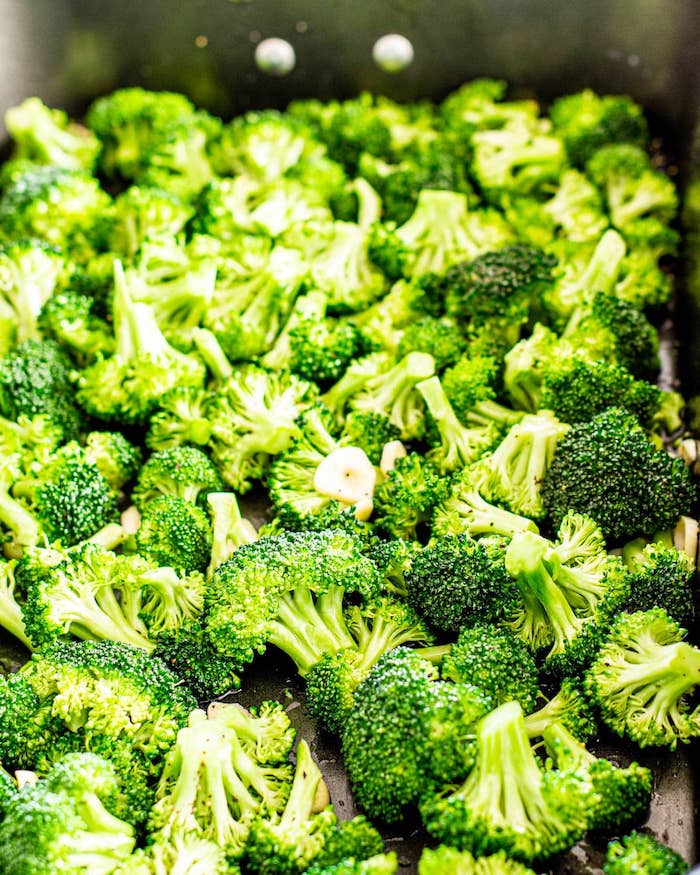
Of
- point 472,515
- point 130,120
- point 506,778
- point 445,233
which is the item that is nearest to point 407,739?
point 506,778

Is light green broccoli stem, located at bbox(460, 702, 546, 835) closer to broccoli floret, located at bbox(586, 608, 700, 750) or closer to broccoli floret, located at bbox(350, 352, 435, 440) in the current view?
broccoli floret, located at bbox(586, 608, 700, 750)

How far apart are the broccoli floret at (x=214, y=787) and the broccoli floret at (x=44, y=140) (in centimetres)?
170

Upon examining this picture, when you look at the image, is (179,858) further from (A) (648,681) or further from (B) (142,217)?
(B) (142,217)

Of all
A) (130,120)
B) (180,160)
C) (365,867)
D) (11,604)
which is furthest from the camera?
(130,120)

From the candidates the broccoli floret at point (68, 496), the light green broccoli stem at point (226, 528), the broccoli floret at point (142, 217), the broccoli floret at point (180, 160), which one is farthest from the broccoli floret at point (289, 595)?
the broccoli floret at point (180, 160)

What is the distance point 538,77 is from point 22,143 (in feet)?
4.89

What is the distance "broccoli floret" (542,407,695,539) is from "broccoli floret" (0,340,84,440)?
Answer: 1.03m

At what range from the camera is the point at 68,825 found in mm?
1332

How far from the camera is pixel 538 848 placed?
52.9 inches

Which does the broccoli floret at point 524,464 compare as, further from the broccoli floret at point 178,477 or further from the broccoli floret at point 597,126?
the broccoli floret at point 597,126

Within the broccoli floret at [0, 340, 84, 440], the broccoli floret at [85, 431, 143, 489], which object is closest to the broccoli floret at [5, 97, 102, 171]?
the broccoli floret at [0, 340, 84, 440]

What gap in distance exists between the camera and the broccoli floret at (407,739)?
1.42m

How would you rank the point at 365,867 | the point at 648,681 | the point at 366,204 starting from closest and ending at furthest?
the point at 365,867 < the point at 648,681 < the point at 366,204

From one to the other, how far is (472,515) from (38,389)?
3.12 feet
